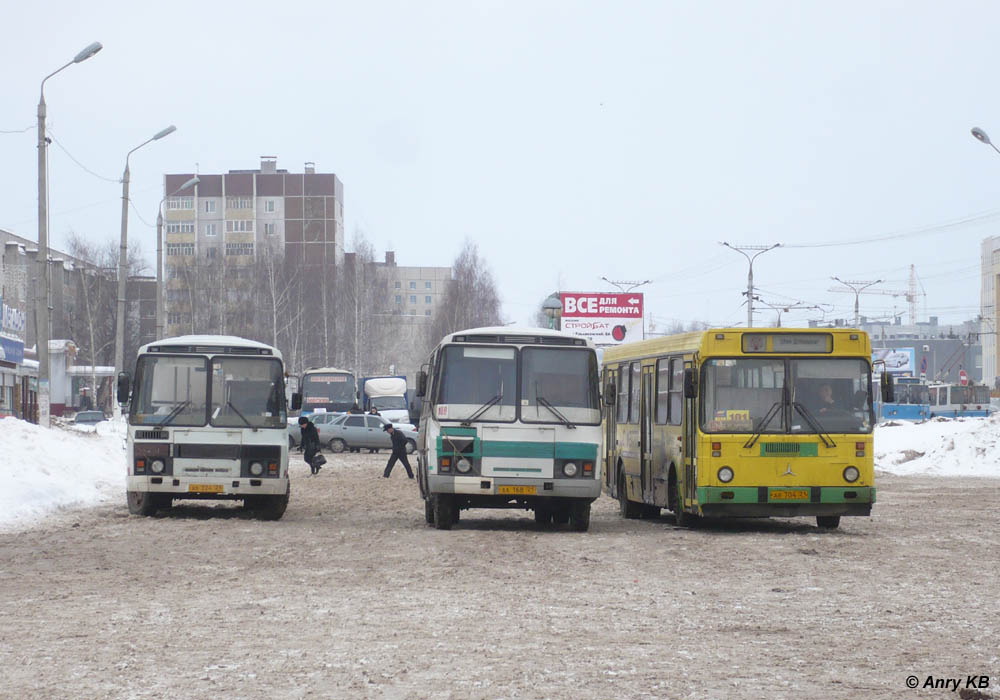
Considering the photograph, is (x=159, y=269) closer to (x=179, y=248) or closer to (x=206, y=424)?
(x=206, y=424)

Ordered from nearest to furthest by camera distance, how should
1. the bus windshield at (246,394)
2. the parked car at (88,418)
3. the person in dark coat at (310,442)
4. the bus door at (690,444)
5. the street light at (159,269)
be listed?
the bus door at (690,444) < the bus windshield at (246,394) < the person in dark coat at (310,442) < the street light at (159,269) < the parked car at (88,418)

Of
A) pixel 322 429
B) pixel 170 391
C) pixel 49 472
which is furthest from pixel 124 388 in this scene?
pixel 322 429

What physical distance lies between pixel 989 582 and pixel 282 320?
3623 inches

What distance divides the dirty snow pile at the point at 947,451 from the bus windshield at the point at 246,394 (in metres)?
25.0

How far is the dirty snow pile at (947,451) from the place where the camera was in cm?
4125

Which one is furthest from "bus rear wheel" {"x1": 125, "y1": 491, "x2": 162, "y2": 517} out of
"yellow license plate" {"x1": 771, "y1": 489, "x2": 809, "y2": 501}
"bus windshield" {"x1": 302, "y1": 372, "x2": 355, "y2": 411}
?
"bus windshield" {"x1": 302, "y1": 372, "x2": 355, "y2": 411}

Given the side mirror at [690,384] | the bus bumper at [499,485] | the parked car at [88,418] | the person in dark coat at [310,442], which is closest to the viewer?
the bus bumper at [499,485]

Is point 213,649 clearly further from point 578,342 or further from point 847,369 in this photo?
point 847,369

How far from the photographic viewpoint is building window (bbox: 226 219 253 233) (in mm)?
140250

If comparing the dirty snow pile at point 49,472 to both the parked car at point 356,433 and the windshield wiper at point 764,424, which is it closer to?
the windshield wiper at point 764,424

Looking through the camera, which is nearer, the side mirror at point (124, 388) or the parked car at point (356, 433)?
the side mirror at point (124, 388)

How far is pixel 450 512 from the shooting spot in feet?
61.8

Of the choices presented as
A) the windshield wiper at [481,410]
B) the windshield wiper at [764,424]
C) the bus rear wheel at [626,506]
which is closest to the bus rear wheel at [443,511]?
the windshield wiper at [481,410]

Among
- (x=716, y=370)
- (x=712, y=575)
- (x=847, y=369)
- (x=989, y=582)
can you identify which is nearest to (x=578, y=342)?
(x=716, y=370)
